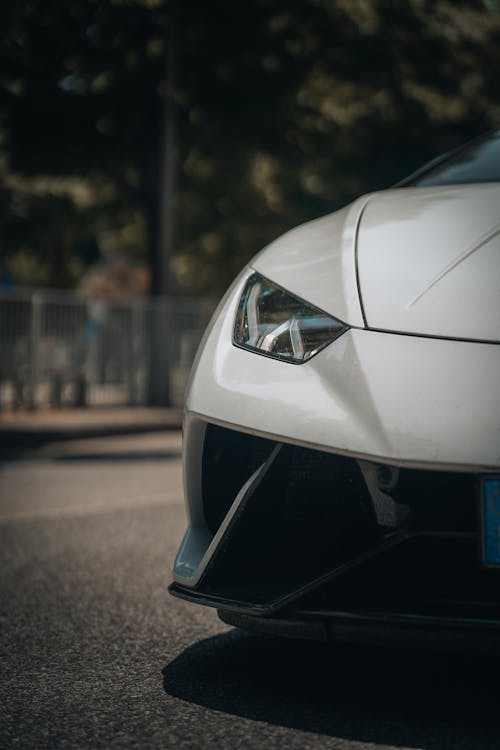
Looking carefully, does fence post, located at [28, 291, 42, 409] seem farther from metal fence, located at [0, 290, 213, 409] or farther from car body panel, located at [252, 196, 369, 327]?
car body panel, located at [252, 196, 369, 327]

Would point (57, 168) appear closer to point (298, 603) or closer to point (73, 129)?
point (73, 129)

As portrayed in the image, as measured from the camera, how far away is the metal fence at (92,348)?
49.8ft

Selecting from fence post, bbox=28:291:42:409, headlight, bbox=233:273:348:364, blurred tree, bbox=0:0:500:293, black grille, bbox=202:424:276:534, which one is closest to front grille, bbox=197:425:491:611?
black grille, bbox=202:424:276:534

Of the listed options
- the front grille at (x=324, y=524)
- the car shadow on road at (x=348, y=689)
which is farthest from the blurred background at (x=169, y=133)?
the front grille at (x=324, y=524)

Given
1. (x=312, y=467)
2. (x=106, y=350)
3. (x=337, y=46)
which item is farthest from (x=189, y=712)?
(x=337, y=46)

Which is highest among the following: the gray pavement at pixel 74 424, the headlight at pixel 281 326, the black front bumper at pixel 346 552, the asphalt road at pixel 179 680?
the headlight at pixel 281 326

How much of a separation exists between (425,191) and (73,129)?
15.2m

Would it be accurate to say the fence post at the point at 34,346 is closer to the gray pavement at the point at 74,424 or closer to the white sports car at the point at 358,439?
the gray pavement at the point at 74,424

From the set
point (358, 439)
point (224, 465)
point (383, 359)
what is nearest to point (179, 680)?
point (224, 465)

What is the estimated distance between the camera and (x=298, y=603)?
7.78 ft

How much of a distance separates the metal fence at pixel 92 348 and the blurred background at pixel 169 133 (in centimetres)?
3

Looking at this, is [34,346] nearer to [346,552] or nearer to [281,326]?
[281,326]

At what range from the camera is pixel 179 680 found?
2752mm

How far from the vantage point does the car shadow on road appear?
2.37 meters
